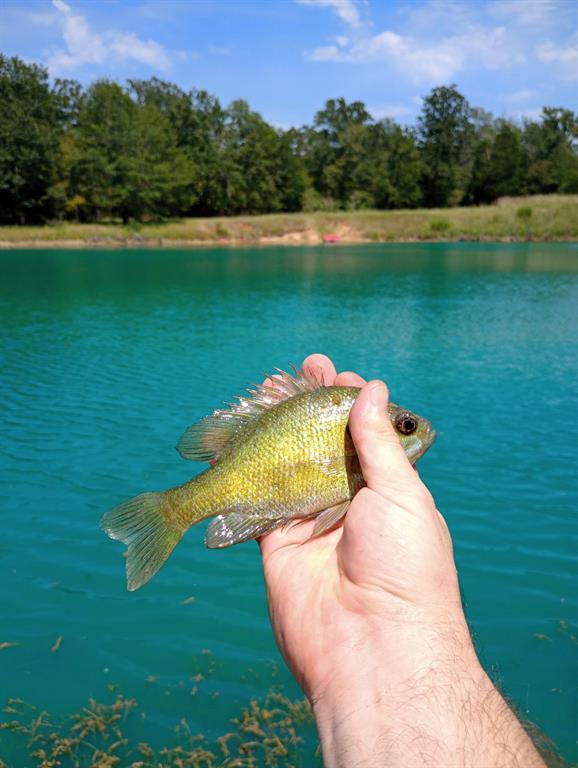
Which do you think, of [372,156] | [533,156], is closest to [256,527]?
[372,156]

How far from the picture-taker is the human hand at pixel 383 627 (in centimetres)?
263

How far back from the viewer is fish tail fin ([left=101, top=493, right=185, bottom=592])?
3607mm

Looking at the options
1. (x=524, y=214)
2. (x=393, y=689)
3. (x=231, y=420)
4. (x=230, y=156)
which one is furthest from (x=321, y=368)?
(x=230, y=156)

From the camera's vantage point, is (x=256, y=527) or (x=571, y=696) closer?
(x=256, y=527)

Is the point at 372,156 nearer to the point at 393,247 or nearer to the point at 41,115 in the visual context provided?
the point at 393,247

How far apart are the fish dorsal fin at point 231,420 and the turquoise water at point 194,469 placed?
328 centimetres

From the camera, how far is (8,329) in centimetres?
2384

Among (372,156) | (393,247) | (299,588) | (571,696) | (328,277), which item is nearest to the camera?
(299,588)

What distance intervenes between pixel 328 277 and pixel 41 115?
59.4m

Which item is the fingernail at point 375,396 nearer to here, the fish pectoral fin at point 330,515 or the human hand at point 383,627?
the human hand at point 383,627

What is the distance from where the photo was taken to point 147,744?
5461mm

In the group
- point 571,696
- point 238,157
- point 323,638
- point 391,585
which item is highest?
point 238,157

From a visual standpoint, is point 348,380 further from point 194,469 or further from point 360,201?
point 360,201

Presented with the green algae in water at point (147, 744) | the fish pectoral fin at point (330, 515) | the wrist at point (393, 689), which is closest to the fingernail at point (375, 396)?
the fish pectoral fin at point (330, 515)
